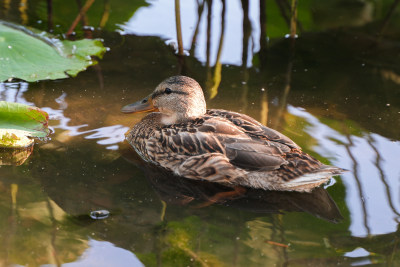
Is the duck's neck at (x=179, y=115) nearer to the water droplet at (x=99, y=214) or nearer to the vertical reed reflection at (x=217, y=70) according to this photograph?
the vertical reed reflection at (x=217, y=70)

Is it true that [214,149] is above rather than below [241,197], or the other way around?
above

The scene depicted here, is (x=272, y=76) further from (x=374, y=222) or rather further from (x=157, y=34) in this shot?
(x=374, y=222)

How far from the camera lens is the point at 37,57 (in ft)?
21.1

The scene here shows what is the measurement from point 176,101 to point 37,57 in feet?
5.98

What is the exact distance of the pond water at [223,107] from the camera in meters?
4.28

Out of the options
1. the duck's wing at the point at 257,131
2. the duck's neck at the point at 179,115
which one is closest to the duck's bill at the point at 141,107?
the duck's neck at the point at 179,115

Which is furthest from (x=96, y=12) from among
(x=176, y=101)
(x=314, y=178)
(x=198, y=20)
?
(x=314, y=178)

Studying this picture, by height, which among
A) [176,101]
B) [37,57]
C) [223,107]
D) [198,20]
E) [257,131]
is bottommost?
[223,107]

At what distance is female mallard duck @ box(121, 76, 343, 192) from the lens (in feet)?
16.4

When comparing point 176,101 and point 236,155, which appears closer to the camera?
point 236,155

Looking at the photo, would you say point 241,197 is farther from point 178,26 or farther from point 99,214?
point 178,26

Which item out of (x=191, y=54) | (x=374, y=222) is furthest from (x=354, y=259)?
(x=191, y=54)

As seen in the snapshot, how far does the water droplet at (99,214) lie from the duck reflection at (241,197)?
0.53 m

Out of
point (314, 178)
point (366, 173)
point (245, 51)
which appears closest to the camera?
point (314, 178)
